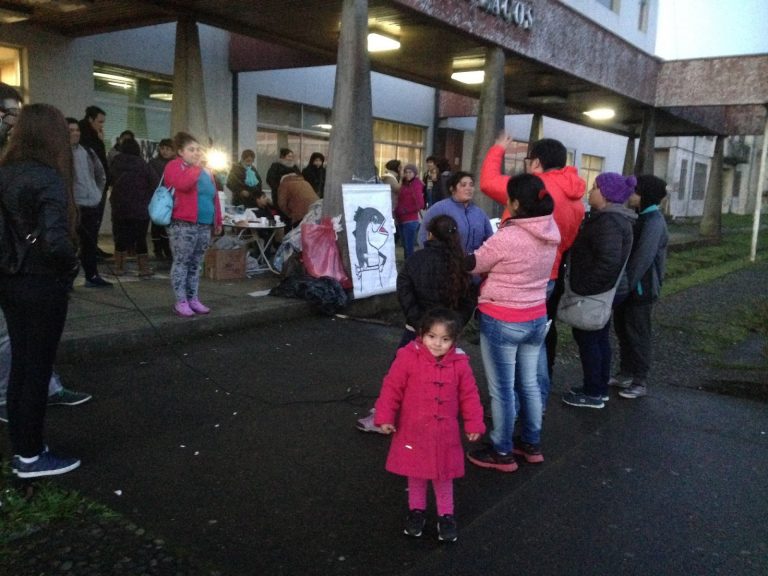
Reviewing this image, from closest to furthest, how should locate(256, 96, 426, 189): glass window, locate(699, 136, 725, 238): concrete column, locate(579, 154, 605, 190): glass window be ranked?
locate(256, 96, 426, 189): glass window → locate(699, 136, 725, 238): concrete column → locate(579, 154, 605, 190): glass window

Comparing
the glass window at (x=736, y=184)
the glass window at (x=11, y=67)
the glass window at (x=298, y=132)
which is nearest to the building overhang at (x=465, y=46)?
the glass window at (x=11, y=67)

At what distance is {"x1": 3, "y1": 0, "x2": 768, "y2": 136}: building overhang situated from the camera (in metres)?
9.30

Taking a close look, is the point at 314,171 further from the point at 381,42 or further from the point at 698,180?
the point at 698,180

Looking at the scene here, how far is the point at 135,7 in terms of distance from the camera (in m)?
9.48

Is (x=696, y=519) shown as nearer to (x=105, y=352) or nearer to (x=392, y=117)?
(x=105, y=352)

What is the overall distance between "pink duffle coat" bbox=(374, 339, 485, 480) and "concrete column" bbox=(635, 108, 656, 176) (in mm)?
14233

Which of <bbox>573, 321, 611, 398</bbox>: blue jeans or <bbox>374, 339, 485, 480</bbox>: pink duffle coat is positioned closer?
<bbox>374, 339, 485, 480</bbox>: pink duffle coat

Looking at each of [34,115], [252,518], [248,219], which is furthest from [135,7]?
[252,518]

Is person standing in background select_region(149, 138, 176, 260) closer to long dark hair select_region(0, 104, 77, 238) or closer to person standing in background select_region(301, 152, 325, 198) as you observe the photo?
person standing in background select_region(301, 152, 325, 198)

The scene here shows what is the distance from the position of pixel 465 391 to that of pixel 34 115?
8.16 feet

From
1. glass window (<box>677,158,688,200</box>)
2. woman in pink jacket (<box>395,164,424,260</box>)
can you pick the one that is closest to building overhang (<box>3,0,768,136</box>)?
woman in pink jacket (<box>395,164,424,260</box>)

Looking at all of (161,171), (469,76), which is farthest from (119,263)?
(469,76)

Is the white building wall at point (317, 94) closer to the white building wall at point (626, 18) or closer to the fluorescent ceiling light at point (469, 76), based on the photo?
the fluorescent ceiling light at point (469, 76)

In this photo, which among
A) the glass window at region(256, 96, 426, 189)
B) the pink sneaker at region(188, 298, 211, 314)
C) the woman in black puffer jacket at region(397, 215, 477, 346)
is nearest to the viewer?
the woman in black puffer jacket at region(397, 215, 477, 346)
